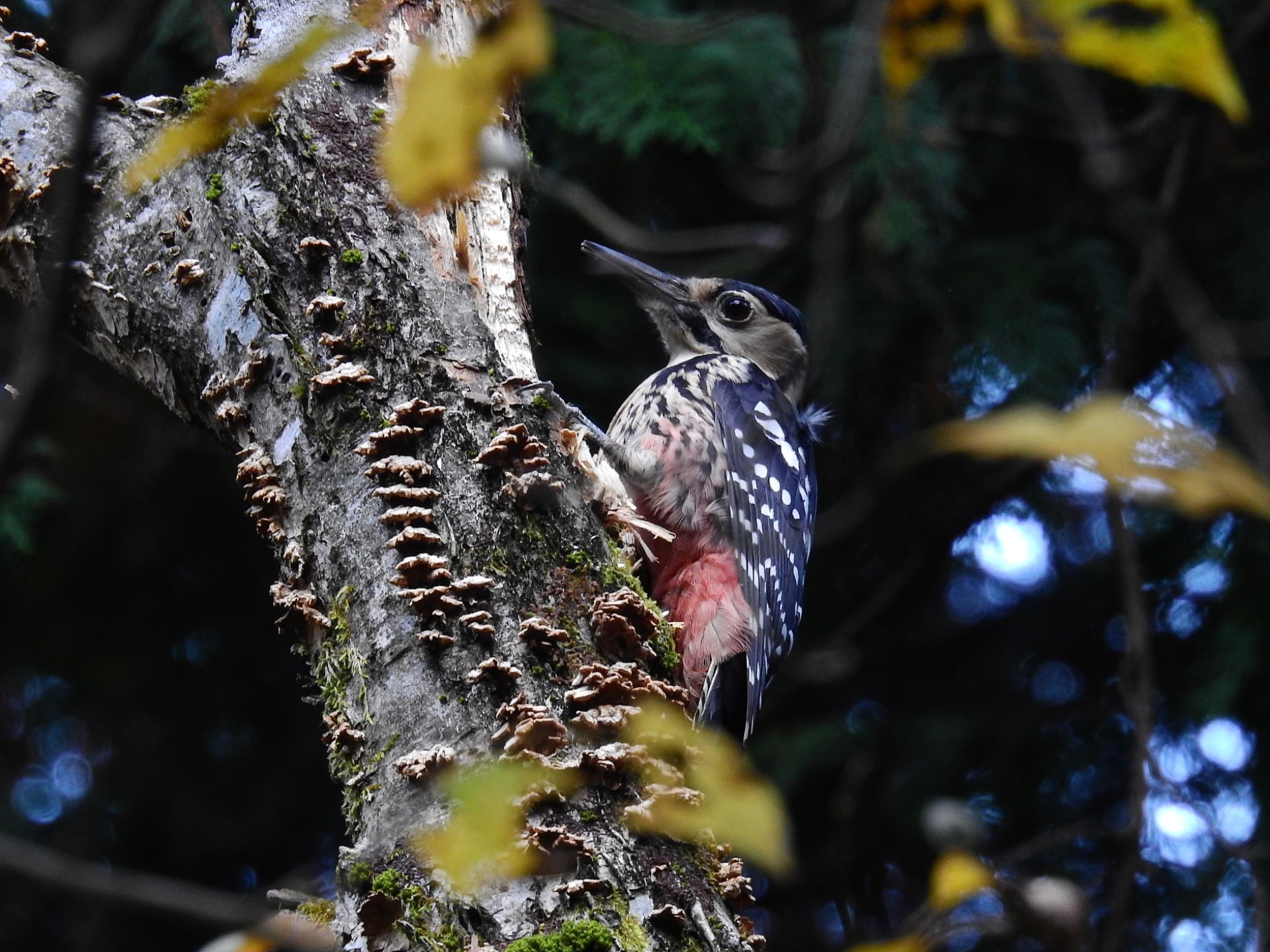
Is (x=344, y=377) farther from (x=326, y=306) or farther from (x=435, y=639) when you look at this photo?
(x=435, y=639)

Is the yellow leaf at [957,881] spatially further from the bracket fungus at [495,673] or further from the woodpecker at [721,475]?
the woodpecker at [721,475]

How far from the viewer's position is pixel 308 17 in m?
2.71

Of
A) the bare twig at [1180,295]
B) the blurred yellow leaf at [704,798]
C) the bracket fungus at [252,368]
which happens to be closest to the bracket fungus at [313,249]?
the bracket fungus at [252,368]

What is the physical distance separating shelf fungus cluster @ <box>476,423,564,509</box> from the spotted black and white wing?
927mm

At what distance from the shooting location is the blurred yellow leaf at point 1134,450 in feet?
3.53

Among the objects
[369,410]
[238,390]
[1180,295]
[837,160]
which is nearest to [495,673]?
[369,410]

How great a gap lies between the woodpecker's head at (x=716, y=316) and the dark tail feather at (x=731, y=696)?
1.26 meters

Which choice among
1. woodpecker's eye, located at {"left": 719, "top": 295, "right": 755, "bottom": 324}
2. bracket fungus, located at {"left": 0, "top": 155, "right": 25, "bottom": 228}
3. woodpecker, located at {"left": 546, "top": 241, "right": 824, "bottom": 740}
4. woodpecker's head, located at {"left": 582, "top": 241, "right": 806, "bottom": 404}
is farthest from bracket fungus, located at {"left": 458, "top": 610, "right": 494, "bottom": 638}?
woodpecker's eye, located at {"left": 719, "top": 295, "right": 755, "bottom": 324}

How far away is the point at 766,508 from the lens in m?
3.46

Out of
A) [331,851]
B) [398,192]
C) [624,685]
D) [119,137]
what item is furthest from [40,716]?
[398,192]

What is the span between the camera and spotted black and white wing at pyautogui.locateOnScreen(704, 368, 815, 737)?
3.19 m

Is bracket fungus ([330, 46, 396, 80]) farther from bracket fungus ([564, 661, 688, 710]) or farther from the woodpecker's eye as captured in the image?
the woodpecker's eye

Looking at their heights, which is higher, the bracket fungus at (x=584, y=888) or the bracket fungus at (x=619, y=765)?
the bracket fungus at (x=619, y=765)

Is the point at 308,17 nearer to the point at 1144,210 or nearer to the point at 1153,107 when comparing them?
the point at 1144,210
